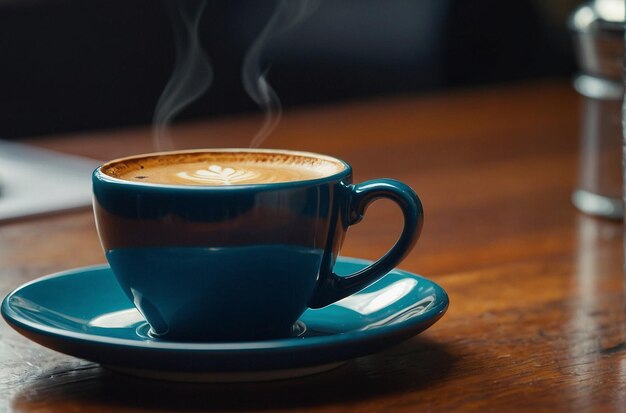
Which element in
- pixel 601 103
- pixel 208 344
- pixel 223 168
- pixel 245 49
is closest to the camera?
pixel 208 344

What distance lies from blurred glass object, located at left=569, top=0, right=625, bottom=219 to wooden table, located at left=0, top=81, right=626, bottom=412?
0.03 metres

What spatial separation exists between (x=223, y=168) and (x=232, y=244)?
94 millimetres

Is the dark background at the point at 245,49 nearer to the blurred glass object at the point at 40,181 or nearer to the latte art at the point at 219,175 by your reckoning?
the blurred glass object at the point at 40,181

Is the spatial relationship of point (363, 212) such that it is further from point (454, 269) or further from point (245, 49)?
point (245, 49)

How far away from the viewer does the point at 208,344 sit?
0.50 m

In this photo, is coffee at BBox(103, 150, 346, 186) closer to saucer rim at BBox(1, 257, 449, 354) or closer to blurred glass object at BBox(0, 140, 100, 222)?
saucer rim at BBox(1, 257, 449, 354)

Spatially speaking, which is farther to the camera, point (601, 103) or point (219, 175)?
point (601, 103)

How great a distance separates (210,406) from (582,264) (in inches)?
17.8

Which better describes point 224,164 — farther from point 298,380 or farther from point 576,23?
point 576,23

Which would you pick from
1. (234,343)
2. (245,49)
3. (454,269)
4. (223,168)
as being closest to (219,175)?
(223,168)

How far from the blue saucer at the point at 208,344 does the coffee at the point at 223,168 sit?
84 mm

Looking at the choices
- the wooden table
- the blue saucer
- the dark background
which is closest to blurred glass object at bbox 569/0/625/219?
the wooden table

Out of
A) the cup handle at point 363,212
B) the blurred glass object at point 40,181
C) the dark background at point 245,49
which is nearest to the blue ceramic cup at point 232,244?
the cup handle at point 363,212

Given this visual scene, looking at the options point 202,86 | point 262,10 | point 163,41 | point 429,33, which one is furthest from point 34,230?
point 429,33
